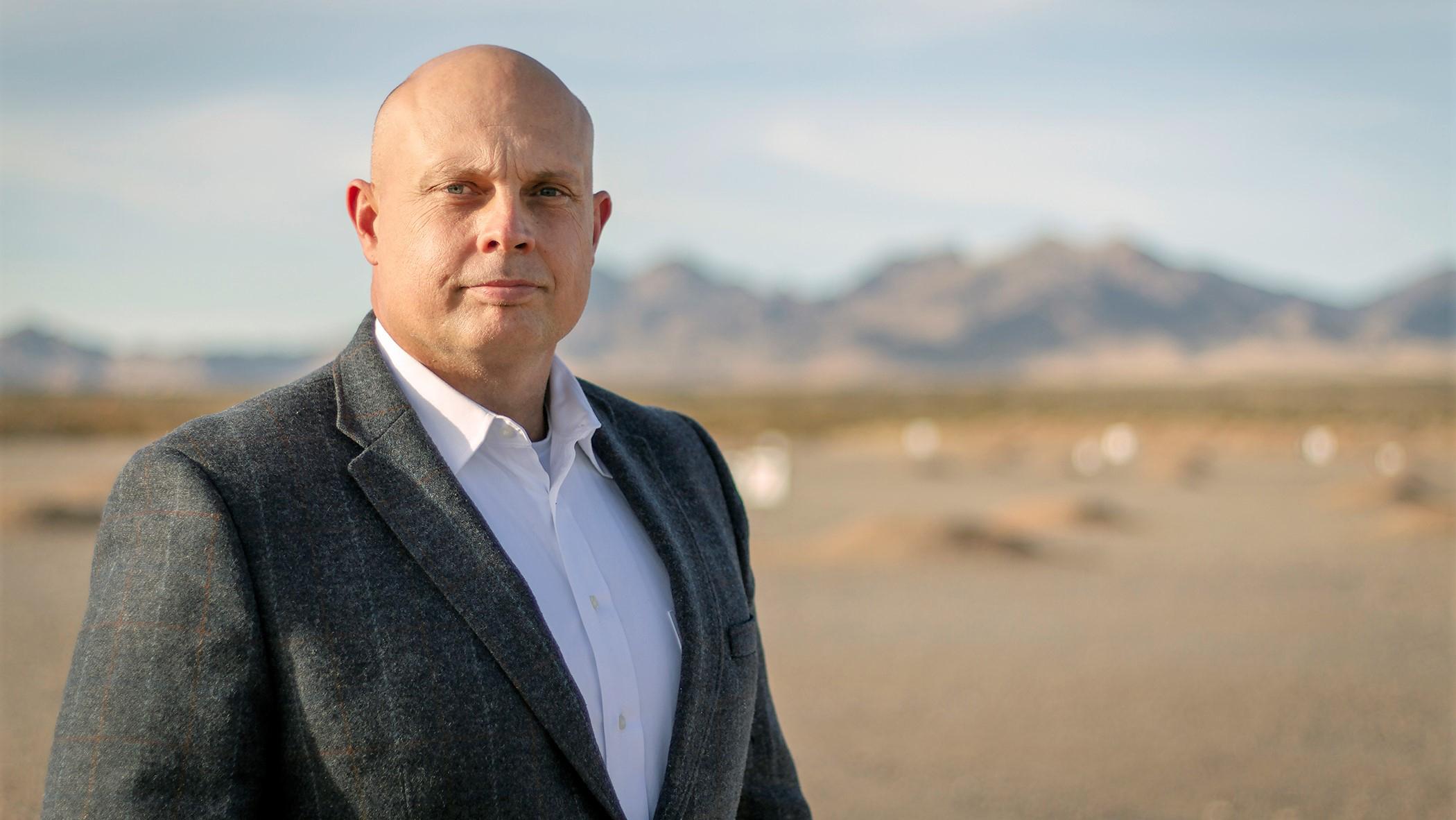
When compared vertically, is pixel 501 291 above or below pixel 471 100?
below

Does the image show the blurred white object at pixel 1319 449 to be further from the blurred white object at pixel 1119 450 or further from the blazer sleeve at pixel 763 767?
the blazer sleeve at pixel 763 767

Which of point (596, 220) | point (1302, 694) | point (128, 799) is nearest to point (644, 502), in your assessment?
point (596, 220)

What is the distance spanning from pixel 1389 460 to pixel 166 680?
39.2m

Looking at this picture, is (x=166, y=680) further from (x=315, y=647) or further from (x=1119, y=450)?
(x=1119, y=450)

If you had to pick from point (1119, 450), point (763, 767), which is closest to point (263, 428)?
point (763, 767)

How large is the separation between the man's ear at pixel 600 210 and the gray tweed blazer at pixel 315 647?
19.9 inches

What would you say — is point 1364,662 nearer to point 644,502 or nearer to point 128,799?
point 644,502

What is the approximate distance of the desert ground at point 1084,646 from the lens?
862 centimetres

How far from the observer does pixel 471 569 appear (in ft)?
5.55

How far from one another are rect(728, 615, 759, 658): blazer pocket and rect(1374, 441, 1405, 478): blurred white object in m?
34.2

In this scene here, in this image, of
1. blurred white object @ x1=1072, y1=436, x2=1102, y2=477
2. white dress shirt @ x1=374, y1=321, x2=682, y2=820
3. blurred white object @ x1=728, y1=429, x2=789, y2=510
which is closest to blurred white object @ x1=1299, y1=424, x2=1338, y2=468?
blurred white object @ x1=1072, y1=436, x2=1102, y2=477

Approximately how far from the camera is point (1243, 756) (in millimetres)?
9180

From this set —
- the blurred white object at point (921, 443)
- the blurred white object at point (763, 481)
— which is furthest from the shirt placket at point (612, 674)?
the blurred white object at point (921, 443)

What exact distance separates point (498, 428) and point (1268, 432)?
5636 centimetres
